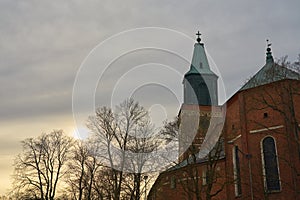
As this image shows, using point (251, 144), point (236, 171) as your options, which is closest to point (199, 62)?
point (236, 171)

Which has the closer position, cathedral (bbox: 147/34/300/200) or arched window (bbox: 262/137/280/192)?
cathedral (bbox: 147/34/300/200)

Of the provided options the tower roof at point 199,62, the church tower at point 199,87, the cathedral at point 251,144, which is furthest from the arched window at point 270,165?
the tower roof at point 199,62

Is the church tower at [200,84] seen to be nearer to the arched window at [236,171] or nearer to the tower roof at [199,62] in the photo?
the tower roof at [199,62]

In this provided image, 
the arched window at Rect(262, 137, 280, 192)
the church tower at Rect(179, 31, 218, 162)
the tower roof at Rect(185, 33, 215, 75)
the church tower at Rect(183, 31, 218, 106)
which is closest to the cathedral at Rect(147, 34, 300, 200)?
the arched window at Rect(262, 137, 280, 192)

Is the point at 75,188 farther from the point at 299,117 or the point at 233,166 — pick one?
the point at 299,117

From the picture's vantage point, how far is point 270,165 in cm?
3441

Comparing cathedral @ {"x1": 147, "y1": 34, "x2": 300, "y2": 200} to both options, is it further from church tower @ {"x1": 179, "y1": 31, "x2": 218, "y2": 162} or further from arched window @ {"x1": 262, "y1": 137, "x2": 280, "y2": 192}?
church tower @ {"x1": 179, "y1": 31, "x2": 218, "y2": 162}

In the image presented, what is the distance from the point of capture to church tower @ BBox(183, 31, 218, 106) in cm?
5753

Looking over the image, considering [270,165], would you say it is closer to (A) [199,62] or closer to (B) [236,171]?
(B) [236,171]

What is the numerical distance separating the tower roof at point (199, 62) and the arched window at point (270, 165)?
26156 millimetres

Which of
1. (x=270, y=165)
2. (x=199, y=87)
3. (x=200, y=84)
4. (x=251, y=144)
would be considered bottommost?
(x=270, y=165)

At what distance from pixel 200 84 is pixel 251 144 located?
2497 centimetres

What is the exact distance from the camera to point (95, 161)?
37.0 meters

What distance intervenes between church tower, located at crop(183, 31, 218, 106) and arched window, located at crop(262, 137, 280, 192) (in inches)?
843
